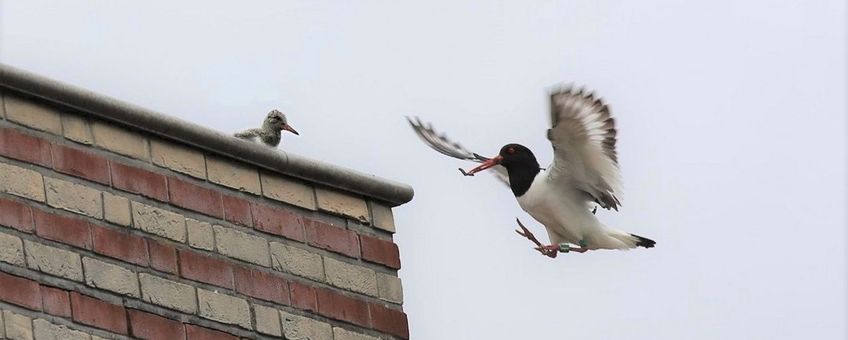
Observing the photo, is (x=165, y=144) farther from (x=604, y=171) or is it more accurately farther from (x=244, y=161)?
(x=604, y=171)

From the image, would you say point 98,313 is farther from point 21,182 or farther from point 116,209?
point 21,182

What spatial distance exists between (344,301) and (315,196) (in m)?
0.56

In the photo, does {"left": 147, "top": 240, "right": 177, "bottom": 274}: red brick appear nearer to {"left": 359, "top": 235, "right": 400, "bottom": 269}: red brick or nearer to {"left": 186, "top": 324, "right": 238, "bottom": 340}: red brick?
{"left": 186, "top": 324, "right": 238, "bottom": 340}: red brick

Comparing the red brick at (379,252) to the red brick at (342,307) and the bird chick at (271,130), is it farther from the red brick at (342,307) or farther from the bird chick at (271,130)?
the bird chick at (271,130)

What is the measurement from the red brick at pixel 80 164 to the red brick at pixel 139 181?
0.06 m

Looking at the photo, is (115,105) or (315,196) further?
(315,196)

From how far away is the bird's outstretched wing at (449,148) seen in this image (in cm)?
1597

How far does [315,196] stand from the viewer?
414 inches

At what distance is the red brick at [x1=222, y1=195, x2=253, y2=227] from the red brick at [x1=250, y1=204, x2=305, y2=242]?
0.04 meters

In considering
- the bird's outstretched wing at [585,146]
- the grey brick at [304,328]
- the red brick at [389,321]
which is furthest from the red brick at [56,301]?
the bird's outstretched wing at [585,146]

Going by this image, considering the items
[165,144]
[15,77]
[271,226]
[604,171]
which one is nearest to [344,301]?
[271,226]

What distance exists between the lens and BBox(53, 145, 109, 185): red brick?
30.5 feet

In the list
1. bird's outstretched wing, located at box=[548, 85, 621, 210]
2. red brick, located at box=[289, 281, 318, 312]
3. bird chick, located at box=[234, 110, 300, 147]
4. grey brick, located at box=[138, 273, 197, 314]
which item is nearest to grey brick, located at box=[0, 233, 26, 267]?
grey brick, located at box=[138, 273, 197, 314]

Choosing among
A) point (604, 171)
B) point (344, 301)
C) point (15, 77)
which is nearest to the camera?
point (15, 77)
